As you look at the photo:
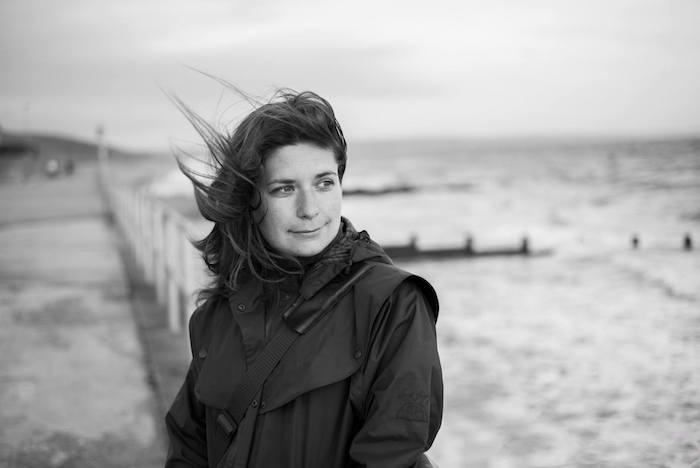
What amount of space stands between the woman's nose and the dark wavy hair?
127mm

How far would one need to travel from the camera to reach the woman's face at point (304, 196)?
176 cm

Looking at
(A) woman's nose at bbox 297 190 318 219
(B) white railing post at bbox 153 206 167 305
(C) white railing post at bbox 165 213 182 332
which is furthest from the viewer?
(B) white railing post at bbox 153 206 167 305

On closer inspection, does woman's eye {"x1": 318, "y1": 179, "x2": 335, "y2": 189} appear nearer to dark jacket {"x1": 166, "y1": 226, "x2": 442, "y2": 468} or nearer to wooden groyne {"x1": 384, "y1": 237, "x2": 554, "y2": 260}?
dark jacket {"x1": 166, "y1": 226, "x2": 442, "y2": 468}

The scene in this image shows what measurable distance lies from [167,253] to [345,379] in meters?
4.22

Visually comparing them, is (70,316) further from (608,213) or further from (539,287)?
(608,213)

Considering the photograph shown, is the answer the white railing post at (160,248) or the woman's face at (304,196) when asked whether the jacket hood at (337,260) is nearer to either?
the woman's face at (304,196)

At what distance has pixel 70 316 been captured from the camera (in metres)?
6.07

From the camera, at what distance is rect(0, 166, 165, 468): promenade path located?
342 centimetres

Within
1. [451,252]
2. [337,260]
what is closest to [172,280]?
[337,260]

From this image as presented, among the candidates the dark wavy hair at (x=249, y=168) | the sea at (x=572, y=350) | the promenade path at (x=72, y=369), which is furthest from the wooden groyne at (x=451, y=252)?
the dark wavy hair at (x=249, y=168)

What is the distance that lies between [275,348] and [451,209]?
3528cm

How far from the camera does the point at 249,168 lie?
1.80 meters

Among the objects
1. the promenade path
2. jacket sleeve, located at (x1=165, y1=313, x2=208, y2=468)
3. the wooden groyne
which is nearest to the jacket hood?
jacket sleeve, located at (x1=165, y1=313, x2=208, y2=468)

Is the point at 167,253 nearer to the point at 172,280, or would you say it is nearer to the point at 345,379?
the point at 172,280
